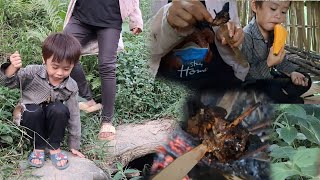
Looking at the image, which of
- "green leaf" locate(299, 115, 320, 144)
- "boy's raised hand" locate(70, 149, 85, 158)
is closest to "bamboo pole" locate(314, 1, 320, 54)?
"green leaf" locate(299, 115, 320, 144)

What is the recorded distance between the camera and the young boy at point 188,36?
58cm

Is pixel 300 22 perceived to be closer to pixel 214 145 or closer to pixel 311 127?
pixel 214 145

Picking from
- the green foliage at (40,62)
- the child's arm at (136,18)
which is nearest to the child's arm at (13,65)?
the green foliage at (40,62)

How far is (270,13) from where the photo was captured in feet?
2.01

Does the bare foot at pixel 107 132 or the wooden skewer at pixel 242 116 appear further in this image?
the bare foot at pixel 107 132

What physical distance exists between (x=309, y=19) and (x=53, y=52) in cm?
138

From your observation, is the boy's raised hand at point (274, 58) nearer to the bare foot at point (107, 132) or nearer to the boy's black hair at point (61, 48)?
the boy's black hair at point (61, 48)

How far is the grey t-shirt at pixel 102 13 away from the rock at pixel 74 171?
0.54 m

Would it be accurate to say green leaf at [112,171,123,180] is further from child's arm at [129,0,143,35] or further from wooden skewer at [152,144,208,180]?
wooden skewer at [152,144,208,180]

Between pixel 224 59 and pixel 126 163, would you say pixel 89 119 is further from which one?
pixel 224 59

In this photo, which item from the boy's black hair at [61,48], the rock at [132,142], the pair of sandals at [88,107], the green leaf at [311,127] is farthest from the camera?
the pair of sandals at [88,107]

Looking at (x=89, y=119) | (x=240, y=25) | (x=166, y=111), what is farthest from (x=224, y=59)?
(x=166, y=111)

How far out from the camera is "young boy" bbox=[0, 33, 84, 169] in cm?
193

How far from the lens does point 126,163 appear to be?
2.35 meters
